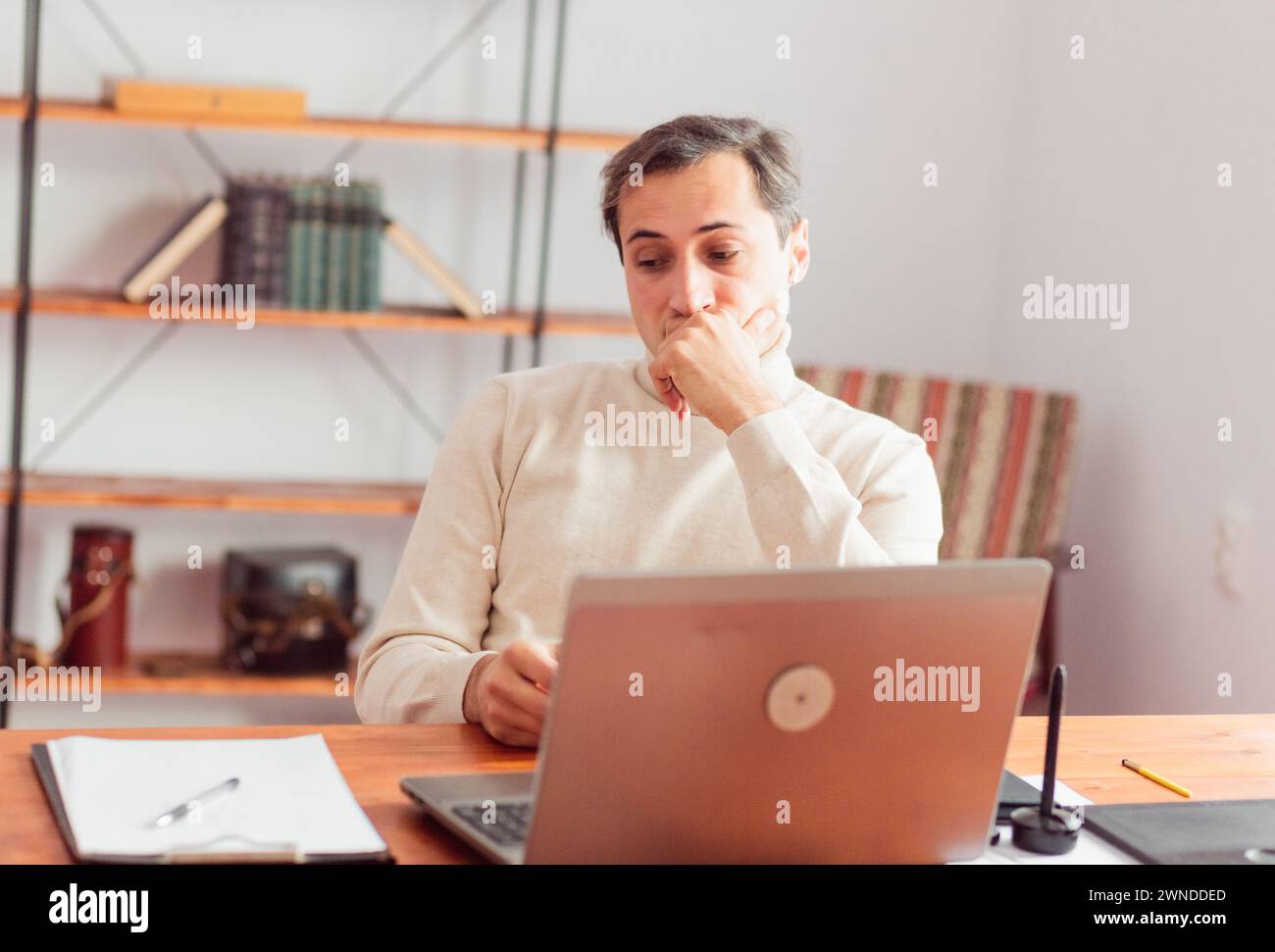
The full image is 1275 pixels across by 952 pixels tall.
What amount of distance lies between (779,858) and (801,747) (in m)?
0.09

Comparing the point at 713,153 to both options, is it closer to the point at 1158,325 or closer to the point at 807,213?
the point at 1158,325

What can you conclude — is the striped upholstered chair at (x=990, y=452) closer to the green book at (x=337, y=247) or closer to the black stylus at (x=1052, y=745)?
the green book at (x=337, y=247)

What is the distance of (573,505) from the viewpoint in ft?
5.52

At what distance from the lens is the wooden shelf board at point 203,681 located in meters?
3.07

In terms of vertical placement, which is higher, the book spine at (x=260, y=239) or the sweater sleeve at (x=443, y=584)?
the book spine at (x=260, y=239)

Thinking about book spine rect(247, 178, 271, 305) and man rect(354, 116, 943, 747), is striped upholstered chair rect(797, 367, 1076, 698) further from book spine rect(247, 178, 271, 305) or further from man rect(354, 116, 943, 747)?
man rect(354, 116, 943, 747)

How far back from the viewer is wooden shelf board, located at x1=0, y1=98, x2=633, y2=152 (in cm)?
295

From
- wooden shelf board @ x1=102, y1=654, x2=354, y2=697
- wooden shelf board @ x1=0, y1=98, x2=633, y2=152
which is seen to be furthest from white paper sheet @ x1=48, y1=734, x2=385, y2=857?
wooden shelf board @ x1=0, y1=98, x2=633, y2=152

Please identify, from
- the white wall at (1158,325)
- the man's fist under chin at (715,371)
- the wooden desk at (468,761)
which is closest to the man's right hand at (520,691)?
the wooden desk at (468,761)

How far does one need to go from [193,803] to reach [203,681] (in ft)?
6.85

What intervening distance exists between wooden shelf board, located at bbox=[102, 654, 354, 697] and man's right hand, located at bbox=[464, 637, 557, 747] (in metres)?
1.78

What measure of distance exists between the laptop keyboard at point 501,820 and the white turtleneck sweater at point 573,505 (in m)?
0.44

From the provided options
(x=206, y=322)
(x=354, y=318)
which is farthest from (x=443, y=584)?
(x=206, y=322)

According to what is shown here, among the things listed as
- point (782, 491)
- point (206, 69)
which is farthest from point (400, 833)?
point (206, 69)
